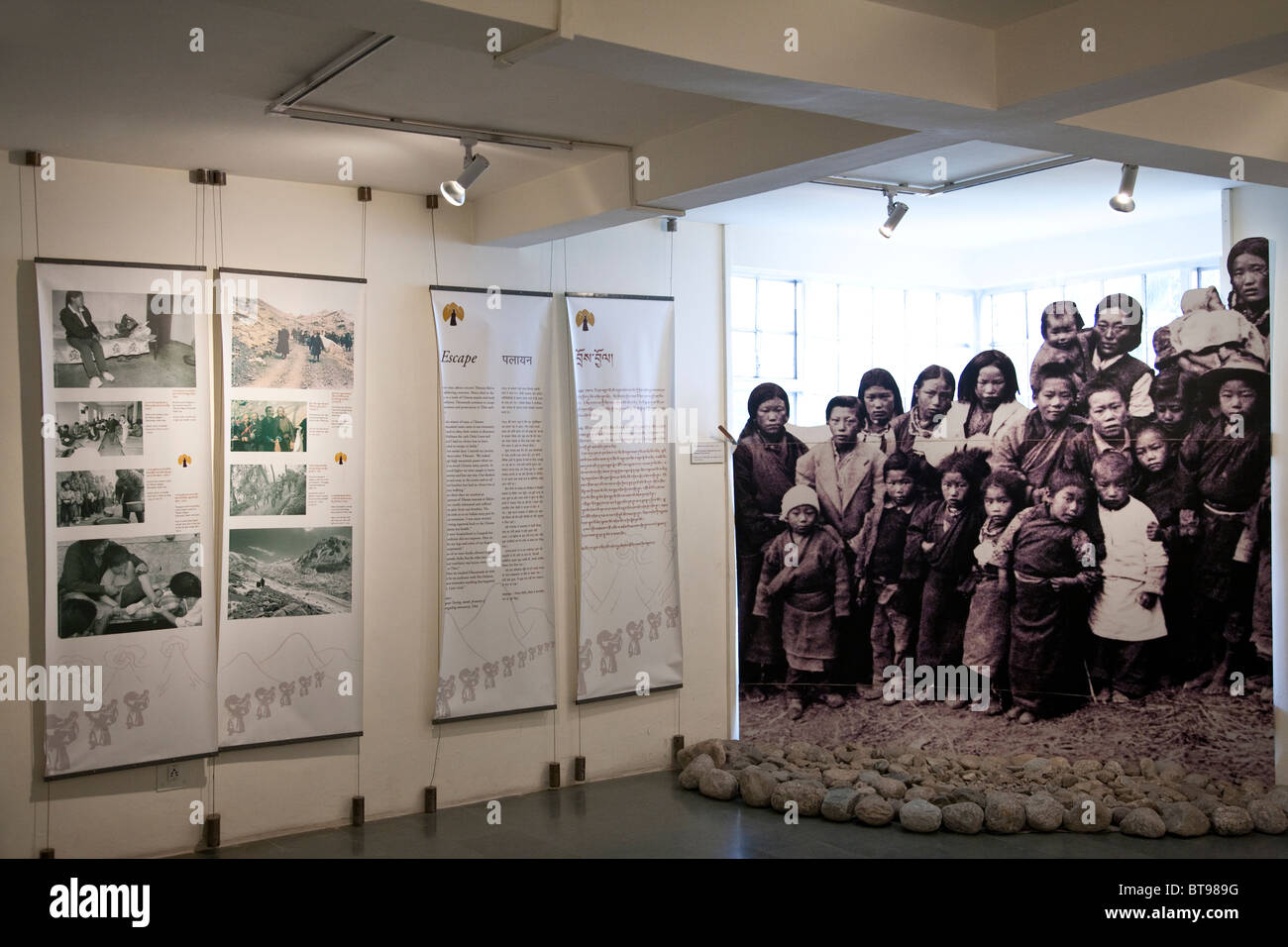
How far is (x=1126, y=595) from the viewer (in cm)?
699

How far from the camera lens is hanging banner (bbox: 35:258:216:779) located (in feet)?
18.9

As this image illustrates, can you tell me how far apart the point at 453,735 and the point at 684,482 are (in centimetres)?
227

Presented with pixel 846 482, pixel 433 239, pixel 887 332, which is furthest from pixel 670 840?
pixel 887 332

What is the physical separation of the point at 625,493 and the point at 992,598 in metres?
2.35

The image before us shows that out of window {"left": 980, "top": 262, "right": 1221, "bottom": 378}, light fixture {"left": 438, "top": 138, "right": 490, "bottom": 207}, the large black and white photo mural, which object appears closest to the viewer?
light fixture {"left": 438, "top": 138, "right": 490, "bottom": 207}

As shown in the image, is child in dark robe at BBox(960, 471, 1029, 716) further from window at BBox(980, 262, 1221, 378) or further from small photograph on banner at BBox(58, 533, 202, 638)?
small photograph on banner at BBox(58, 533, 202, 638)

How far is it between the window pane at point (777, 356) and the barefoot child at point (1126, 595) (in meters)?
2.51

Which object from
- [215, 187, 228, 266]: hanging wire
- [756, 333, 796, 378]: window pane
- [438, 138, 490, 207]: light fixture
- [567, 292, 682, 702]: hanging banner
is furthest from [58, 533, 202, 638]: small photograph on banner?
[756, 333, 796, 378]: window pane

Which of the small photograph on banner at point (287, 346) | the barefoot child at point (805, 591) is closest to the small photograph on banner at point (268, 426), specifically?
the small photograph on banner at point (287, 346)

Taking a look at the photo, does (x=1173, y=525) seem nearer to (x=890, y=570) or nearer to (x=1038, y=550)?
(x=1038, y=550)

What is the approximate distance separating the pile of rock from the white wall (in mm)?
905

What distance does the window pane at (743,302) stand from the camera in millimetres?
8594

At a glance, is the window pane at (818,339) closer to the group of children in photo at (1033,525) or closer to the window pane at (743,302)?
the window pane at (743,302)

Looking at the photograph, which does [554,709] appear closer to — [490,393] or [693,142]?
[490,393]
